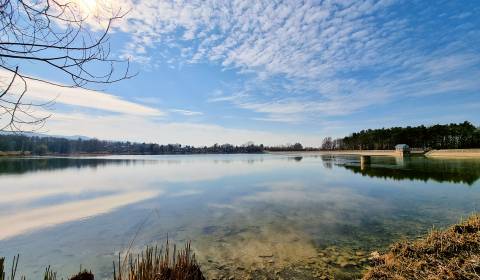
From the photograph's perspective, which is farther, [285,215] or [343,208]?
[343,208]

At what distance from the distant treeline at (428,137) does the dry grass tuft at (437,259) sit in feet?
269

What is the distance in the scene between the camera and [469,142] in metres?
69.9

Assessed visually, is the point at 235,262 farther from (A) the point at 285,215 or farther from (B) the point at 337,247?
(A) the point at 285,215

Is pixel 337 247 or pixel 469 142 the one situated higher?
pixel 469 142

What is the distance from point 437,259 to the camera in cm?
465

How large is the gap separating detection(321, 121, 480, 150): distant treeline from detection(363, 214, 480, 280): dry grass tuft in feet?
269

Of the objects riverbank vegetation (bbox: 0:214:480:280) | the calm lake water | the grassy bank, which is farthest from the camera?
the grassy bank

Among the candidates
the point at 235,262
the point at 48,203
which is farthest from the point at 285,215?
the point at 48,203

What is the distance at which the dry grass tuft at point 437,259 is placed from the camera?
4.04m

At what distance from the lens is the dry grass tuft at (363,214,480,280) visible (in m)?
4.04

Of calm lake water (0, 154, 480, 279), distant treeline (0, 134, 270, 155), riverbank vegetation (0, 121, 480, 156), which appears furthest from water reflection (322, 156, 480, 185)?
distant treeline (0, 134, 270, 155)

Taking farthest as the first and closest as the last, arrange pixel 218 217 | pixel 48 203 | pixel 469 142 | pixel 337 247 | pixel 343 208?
pixel 469 142
pixel 48 203
pixel 343 208
pixel 218 217
pixel 337 247

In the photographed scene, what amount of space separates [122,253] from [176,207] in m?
5.72

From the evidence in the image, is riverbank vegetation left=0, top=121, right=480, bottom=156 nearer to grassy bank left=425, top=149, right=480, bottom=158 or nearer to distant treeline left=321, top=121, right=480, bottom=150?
distant treeline left=321, top=121, right=480, bottom=150
